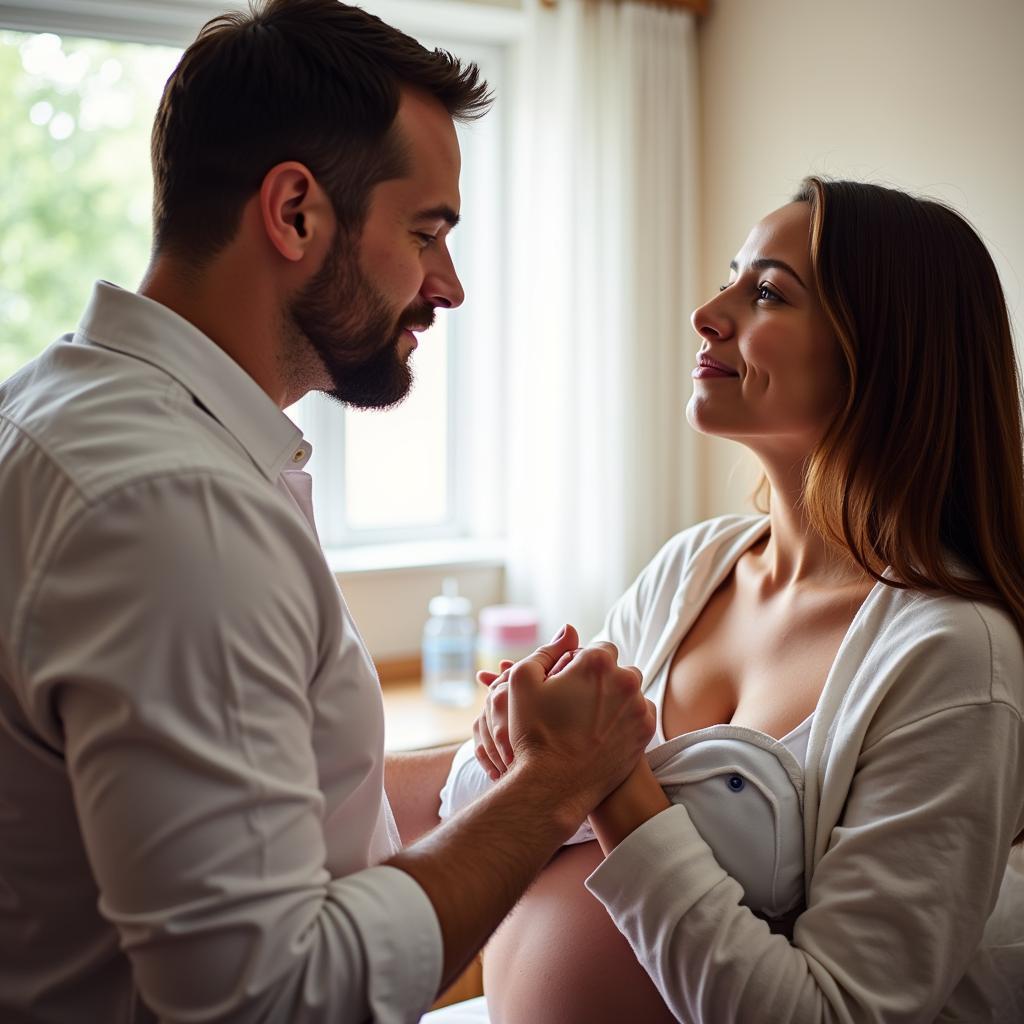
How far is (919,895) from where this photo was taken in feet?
3.66

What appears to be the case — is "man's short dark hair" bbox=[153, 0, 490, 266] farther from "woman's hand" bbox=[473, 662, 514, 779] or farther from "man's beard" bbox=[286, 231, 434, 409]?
"woman's hand" bbox=[473, 662, 514, 779]

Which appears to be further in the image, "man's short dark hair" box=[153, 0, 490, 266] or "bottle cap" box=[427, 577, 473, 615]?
"bottle cap" box=[427, 577, 473, 615]

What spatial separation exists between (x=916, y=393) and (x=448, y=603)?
5.83 feet

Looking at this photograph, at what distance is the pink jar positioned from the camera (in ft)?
9.42

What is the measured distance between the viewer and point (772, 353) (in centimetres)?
147

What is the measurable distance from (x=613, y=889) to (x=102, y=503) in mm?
735

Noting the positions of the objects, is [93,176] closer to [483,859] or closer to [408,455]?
[408,455]

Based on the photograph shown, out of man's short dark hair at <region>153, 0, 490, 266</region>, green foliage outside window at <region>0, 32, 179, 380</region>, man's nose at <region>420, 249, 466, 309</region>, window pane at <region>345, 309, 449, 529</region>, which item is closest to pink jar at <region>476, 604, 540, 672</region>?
window pane at <region>345, 309, 449, 529</region>

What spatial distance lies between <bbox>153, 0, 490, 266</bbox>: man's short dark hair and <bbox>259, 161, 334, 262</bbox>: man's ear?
2 cm

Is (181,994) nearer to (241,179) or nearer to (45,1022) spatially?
(45,1022)

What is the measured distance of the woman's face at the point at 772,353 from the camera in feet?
4.81

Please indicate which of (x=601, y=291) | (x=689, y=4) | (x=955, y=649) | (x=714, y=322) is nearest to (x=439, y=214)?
(x=714, y=322)

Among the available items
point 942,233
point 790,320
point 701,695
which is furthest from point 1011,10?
point 701,695

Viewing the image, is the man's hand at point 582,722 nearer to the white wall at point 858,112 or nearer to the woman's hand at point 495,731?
the woman's hand at point 495,731
